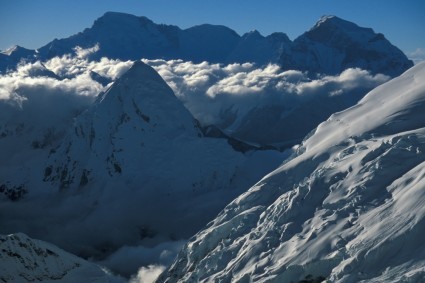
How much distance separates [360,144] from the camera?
116188 millimetres

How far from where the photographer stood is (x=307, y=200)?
108500 millimetres

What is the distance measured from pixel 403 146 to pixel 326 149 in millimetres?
22170

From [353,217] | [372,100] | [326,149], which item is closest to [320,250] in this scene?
[353,217]

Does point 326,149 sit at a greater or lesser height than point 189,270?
greater

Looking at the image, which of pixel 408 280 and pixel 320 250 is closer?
pixel 408 280

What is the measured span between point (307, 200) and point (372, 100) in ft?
142

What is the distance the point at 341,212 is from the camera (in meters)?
97.9

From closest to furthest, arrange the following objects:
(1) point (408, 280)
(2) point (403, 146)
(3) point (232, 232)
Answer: (1) point (408, 280)
(2) point (403, 146)
(3) point (232, 232)

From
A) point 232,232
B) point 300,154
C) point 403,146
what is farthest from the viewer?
point 300,154

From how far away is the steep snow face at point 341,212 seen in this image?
83.9 meters

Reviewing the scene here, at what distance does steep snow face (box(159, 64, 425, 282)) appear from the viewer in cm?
8388

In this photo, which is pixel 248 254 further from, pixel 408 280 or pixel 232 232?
pixel 408 280

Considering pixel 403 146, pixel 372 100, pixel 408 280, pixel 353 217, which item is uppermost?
pixel 372 100

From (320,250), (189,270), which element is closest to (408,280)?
(320,250)
